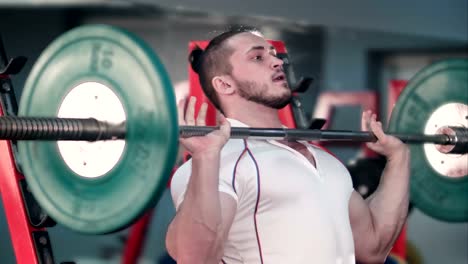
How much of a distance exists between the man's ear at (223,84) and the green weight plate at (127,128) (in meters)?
0.45

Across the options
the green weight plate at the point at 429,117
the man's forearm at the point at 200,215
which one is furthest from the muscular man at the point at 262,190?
the green weight plate at the point at 429,117

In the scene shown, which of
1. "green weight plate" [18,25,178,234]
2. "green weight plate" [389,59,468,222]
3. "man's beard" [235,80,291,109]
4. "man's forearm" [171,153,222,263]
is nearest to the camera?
"green weight plate" [18,25,178,234]

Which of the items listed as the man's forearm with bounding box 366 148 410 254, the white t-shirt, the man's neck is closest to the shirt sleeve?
the white t-shirt

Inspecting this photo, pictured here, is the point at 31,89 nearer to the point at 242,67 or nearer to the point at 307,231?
the point at 242,67

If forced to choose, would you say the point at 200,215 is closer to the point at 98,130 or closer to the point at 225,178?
the point at 225,178

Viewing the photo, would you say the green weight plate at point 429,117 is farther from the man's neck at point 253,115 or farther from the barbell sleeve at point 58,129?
the barbell sleeve at point 58,129

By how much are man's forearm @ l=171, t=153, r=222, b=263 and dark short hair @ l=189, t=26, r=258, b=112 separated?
409 mm

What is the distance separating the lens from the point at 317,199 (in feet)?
6.18

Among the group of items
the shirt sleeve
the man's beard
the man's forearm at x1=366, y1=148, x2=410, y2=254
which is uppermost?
the man's beard

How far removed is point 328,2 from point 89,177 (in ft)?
11.7

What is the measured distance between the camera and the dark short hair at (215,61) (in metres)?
2.05

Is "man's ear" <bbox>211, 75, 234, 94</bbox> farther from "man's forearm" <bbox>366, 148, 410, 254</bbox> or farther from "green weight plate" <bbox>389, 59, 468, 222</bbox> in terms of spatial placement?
"green weight plate" <bbox>389, 59, 468, 222</bbox>

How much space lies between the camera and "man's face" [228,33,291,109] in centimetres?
199

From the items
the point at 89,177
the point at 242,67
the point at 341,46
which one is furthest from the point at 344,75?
the point at 89,177
